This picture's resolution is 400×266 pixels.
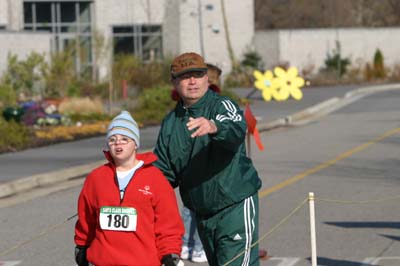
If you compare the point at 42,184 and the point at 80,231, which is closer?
the point at 80,231

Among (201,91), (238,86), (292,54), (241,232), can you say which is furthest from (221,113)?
(292,54)

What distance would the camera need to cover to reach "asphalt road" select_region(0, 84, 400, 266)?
10641 millimetres

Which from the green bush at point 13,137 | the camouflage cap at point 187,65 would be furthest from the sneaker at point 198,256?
the green bush at point 13,137

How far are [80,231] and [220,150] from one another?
98 cm

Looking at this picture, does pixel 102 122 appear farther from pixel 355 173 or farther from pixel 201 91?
pixel 201 91

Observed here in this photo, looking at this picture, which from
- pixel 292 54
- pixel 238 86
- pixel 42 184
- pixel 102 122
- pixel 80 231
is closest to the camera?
pixel 80 231

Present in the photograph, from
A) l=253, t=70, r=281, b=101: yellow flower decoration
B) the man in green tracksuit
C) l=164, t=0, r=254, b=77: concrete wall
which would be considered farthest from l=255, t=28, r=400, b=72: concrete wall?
the man in green tracksuit

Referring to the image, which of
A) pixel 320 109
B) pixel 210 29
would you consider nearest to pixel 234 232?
pixel 320 109

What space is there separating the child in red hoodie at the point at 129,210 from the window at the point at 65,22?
3913 cm

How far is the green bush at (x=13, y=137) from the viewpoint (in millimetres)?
21944

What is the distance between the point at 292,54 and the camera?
56531mm

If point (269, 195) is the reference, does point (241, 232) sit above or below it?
above

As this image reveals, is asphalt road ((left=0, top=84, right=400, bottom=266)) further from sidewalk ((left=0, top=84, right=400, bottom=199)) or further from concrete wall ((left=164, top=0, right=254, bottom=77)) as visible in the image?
concrete wall ((left=164, top=0, right=254, bottom=77))

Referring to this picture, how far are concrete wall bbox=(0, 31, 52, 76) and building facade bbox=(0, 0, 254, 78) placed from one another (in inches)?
187
